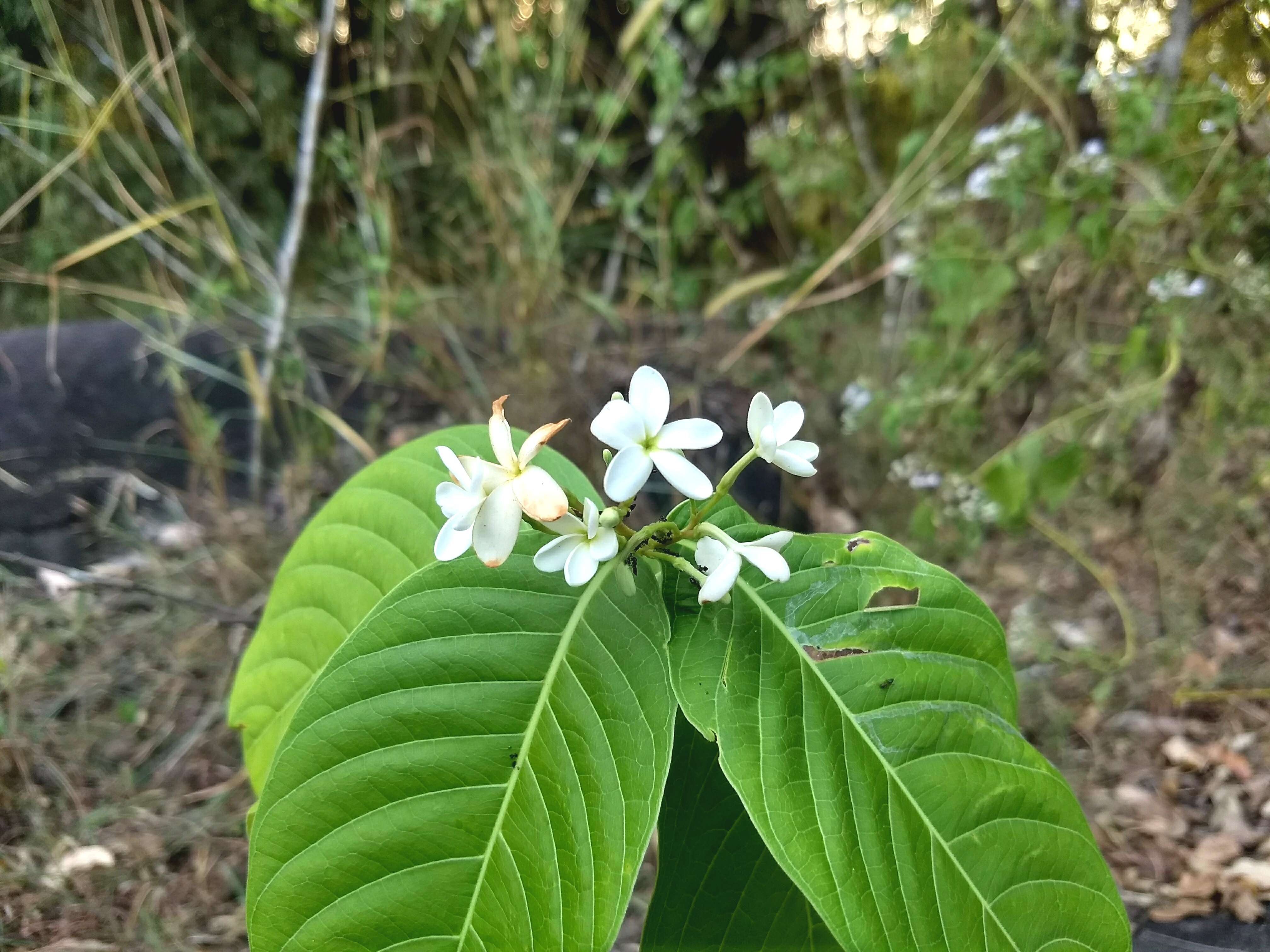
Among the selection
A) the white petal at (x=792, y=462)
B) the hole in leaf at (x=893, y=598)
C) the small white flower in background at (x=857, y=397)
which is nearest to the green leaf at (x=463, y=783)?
the white petal at (x=792, y=462)

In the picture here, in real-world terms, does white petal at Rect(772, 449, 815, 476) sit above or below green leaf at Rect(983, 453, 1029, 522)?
above

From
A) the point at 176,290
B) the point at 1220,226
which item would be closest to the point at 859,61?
the point at 1220,226

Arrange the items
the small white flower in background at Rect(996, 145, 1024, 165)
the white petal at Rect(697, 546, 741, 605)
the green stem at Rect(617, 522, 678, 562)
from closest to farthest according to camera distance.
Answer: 1. the white petal at Rect(697, 546, 741, 605)
2. the green stem at Rect(617, 522, 678, 562)
3. the small white flower in background at Rect(996, 145, 1024, 165)

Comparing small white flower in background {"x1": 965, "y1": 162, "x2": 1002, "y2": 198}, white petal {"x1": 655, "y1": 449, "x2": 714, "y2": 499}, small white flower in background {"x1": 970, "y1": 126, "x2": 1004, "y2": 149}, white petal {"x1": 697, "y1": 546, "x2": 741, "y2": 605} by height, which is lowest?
white petal {"x1": 697, "y1": 546, "x2": 741, "y2": 605}

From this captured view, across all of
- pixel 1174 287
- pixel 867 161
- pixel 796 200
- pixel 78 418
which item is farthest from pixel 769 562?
pixel 796 200

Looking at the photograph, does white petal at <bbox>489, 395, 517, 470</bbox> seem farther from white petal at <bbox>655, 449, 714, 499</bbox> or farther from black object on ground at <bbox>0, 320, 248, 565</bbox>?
black object on ground at <bbox>0, 320, 248, 565</bbox>

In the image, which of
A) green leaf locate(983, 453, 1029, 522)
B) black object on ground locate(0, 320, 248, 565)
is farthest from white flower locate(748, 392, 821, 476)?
black object on ground locate(0, 320, 248, 565)

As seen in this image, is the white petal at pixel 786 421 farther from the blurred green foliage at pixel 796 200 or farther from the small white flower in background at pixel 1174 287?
the small white flower in background at pixel 1174 287
